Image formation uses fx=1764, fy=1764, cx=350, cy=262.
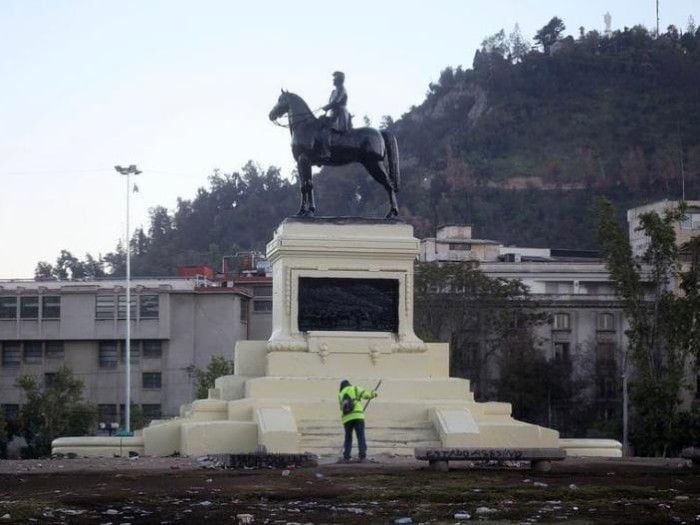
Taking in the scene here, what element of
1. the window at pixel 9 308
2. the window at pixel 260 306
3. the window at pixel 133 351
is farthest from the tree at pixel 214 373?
the window at pixel 260 306

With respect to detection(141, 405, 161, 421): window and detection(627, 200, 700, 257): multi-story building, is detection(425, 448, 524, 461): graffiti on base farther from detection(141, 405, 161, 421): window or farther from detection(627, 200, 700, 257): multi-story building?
detection(627, 200, 700, 257): multi-story building

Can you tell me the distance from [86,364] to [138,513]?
6611 centimetres

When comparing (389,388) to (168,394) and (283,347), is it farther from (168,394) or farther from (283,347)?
(168,394)

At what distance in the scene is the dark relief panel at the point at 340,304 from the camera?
3997 centimetres

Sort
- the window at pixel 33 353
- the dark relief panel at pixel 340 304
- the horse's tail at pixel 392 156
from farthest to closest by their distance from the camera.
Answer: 1. the window at pixel 33 353
2. the horse's tail at pixel 392 156
3. the dark relief panel at pixel 340 304

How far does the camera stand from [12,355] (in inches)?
3438

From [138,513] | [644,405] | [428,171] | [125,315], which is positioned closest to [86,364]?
[125,315]

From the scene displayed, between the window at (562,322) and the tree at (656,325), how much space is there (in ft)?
97.1

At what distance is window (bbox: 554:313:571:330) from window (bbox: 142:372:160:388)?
20070 mm

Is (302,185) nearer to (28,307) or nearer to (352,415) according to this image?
(352,415)

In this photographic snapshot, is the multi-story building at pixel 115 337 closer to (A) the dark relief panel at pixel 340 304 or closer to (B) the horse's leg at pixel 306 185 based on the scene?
(B) the horse's leg at pixel 306 185

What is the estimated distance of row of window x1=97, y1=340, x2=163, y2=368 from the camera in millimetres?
86312

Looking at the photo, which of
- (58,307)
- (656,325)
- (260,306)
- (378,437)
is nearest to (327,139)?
(378,437)

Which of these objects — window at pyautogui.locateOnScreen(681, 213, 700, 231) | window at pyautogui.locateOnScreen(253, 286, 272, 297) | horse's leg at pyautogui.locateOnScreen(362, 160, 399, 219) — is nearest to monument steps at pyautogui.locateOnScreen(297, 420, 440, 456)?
horse's leg at pyautogui.locateOnScreen(362, 160, 399, 219)
